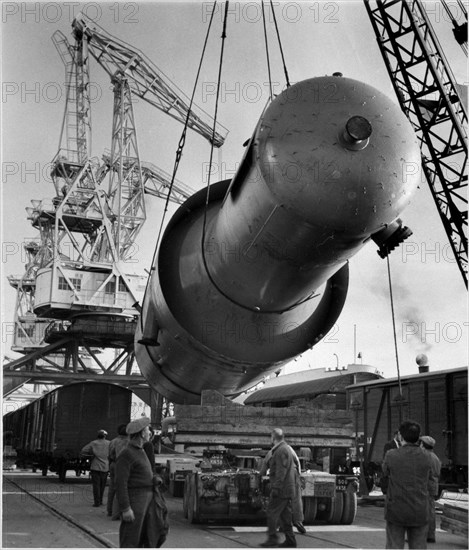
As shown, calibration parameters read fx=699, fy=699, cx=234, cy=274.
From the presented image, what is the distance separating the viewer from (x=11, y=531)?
7.44 m

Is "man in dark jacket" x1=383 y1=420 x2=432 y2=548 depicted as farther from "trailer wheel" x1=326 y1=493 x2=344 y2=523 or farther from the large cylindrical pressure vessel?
"trailer wheel" x1=326 y1=493 x2=344 y2=523

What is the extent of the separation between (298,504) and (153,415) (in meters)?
5.91

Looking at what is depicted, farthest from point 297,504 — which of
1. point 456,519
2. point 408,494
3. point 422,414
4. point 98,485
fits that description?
point 422,414

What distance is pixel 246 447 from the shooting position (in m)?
7.95

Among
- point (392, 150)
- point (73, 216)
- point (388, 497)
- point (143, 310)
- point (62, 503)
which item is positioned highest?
point (73, 216)

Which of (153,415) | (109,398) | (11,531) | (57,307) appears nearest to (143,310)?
(11,531)

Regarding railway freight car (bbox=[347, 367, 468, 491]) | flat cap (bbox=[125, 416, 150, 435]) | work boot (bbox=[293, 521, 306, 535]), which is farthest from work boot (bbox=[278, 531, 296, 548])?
railway freight car (bbox=[347, 367, 468, 491])

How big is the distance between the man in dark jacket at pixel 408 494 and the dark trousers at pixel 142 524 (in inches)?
68.4

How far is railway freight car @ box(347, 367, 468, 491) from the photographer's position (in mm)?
11836

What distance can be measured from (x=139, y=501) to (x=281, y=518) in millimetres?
2124

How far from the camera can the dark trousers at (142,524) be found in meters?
5.15

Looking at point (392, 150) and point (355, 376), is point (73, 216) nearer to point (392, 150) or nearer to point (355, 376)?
point (355, 376)

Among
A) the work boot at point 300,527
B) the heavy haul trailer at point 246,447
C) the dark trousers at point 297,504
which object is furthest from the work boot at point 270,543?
the heavy haul trailer at point 246,447

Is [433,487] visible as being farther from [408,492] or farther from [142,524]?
[142,524]
